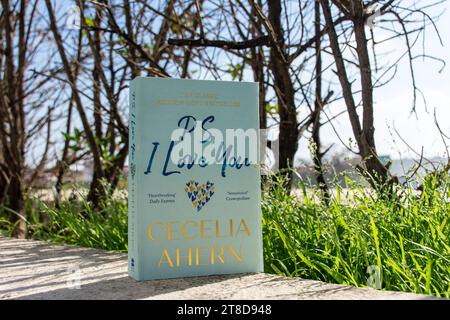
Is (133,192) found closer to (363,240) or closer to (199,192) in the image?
(199,192)

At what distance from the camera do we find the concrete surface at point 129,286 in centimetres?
211

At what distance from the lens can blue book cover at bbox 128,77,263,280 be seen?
2.34 meters

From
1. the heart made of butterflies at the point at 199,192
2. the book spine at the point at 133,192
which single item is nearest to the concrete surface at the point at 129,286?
the book spine at the point at 133,192

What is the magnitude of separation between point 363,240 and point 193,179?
2.14 feet

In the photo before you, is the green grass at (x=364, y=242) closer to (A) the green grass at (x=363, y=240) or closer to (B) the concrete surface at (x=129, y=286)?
(A) the green grass at (x=363, y=240)

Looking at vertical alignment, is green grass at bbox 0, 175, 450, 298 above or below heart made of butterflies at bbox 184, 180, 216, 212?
below

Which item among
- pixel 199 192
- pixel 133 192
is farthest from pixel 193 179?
pixel 133 192

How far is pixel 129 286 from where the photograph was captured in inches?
90.8

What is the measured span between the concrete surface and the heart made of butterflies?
0.87 ft

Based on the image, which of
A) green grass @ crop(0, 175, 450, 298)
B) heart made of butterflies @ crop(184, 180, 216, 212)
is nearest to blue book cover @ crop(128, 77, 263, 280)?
heart made of butterflies @ crop(184, 180, 216, 212)

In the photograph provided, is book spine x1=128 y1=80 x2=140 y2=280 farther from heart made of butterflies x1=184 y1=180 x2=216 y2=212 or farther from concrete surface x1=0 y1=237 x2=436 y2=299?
heart made of butterflies x1=184 y1=180 x2=216 y2=212
